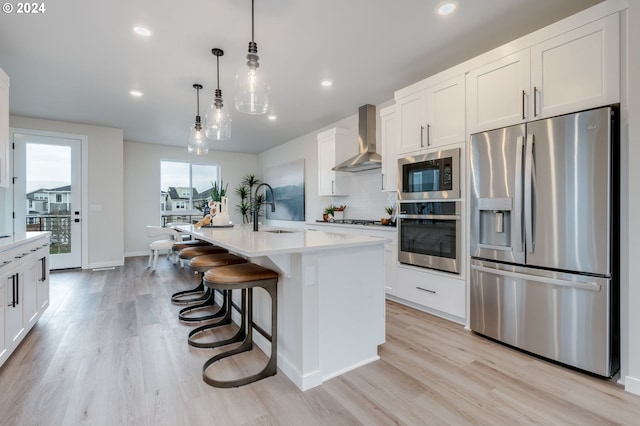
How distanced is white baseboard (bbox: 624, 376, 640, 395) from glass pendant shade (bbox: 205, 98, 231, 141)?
367cm

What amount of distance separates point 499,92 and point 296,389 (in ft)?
8.94

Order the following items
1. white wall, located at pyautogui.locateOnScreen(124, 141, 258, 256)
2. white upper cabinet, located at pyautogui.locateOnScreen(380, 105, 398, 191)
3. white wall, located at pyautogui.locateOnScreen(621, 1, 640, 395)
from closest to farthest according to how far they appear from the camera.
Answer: white wall, located at pyautogui.locateOnScreen(621, 1, 640, 395), white upper cabinet, located at pyautogui.locateOnScreen(380, 105, 398, 191), white wall, located at pyautogui.locateOnScreen(124, 141, 258, 256)

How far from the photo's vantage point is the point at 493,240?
2447mm

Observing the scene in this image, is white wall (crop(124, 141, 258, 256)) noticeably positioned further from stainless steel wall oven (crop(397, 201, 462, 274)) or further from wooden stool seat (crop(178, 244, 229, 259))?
stainless steel wall oven (crop(397, 201, 462, 274))

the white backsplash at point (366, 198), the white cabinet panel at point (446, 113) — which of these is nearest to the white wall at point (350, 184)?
the white backsplash at point (366, 198)

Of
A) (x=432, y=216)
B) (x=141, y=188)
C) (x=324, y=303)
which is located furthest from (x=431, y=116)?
(x=141, y=188)

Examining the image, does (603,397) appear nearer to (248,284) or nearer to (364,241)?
(364,241)

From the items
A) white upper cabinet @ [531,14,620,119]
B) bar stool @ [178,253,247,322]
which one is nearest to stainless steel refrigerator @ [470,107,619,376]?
white upper cabinet @ [531,14,620,119]

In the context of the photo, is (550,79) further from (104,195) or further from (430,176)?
(104,195)

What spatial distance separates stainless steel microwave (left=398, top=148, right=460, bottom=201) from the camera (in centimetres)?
280

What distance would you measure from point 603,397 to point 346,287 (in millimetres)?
1605

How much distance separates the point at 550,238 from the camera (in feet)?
6.91


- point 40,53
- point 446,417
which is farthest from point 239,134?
point 446,417

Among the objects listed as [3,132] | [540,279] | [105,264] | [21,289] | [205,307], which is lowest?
[205,307]
